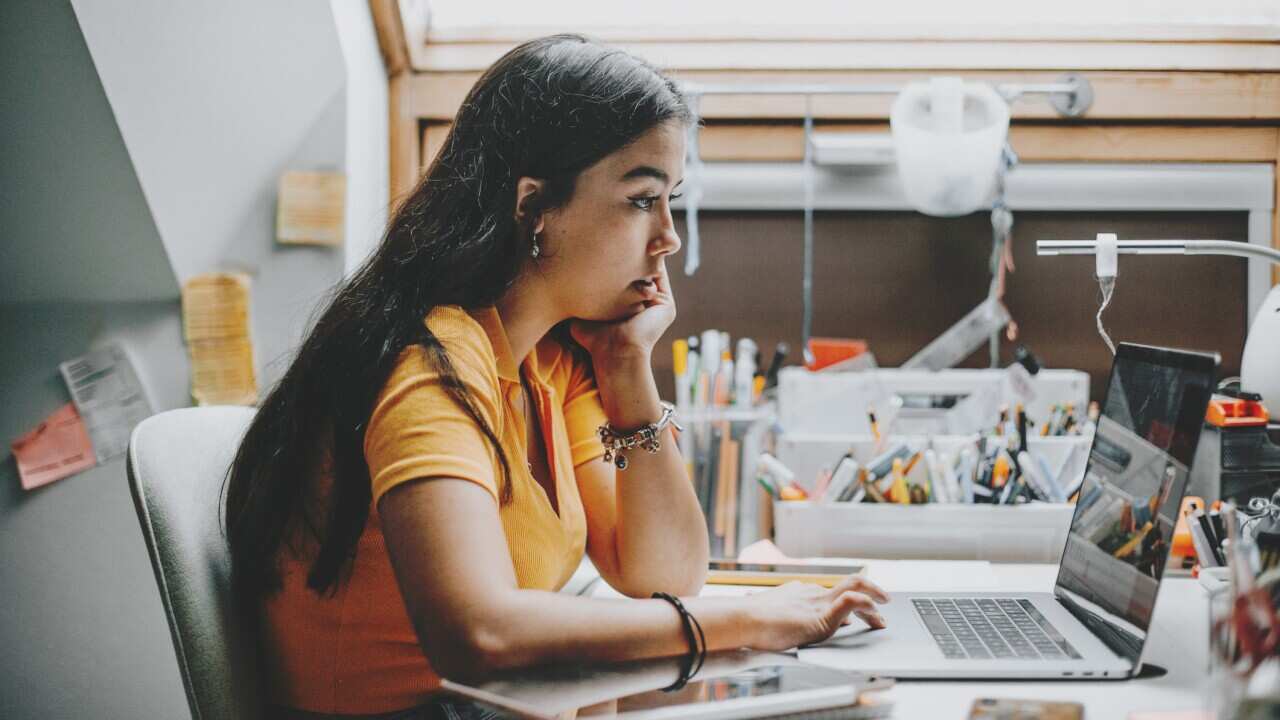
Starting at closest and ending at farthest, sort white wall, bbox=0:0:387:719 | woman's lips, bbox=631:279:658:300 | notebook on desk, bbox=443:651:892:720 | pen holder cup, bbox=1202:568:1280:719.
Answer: pen holder cup, bbox=1202:568:1280:719, notebook on desk, bbox=443:651:892:720, woman's lips, bbox=631:279:658:300, white wall, bbox=0:0:387:719

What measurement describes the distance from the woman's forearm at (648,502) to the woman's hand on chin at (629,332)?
Result: 0.04ft

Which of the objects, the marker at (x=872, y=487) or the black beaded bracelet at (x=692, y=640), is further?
the marker at (x=872, y=487)

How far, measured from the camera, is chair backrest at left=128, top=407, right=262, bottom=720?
2.42ft

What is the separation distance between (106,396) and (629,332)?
0.95m

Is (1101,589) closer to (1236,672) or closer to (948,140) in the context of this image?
(1236,672)

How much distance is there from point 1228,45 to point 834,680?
4.79ft

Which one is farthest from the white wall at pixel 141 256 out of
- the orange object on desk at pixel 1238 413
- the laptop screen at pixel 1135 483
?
the orange object on desk at pixel 1238 413

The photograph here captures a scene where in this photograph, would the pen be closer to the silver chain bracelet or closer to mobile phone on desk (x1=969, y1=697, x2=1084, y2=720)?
the silver chain bracelet

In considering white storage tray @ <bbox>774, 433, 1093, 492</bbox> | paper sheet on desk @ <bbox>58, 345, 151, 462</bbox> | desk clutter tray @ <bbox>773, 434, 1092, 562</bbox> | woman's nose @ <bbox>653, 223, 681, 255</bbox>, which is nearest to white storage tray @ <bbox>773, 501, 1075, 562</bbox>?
desk clutter tray @ <bbox>773, 434, 1092, 562</bbox>

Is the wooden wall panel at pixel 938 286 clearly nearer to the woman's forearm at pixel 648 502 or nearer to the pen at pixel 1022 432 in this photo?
the pen at pixel 1022 432

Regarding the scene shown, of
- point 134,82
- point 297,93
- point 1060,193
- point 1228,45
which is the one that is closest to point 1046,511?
point 1060,193

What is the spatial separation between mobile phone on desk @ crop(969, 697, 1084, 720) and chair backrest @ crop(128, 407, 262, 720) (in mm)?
574

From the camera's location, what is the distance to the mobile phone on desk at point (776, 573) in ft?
3.39

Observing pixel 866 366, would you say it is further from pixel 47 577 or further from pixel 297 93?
pixel 47 577
